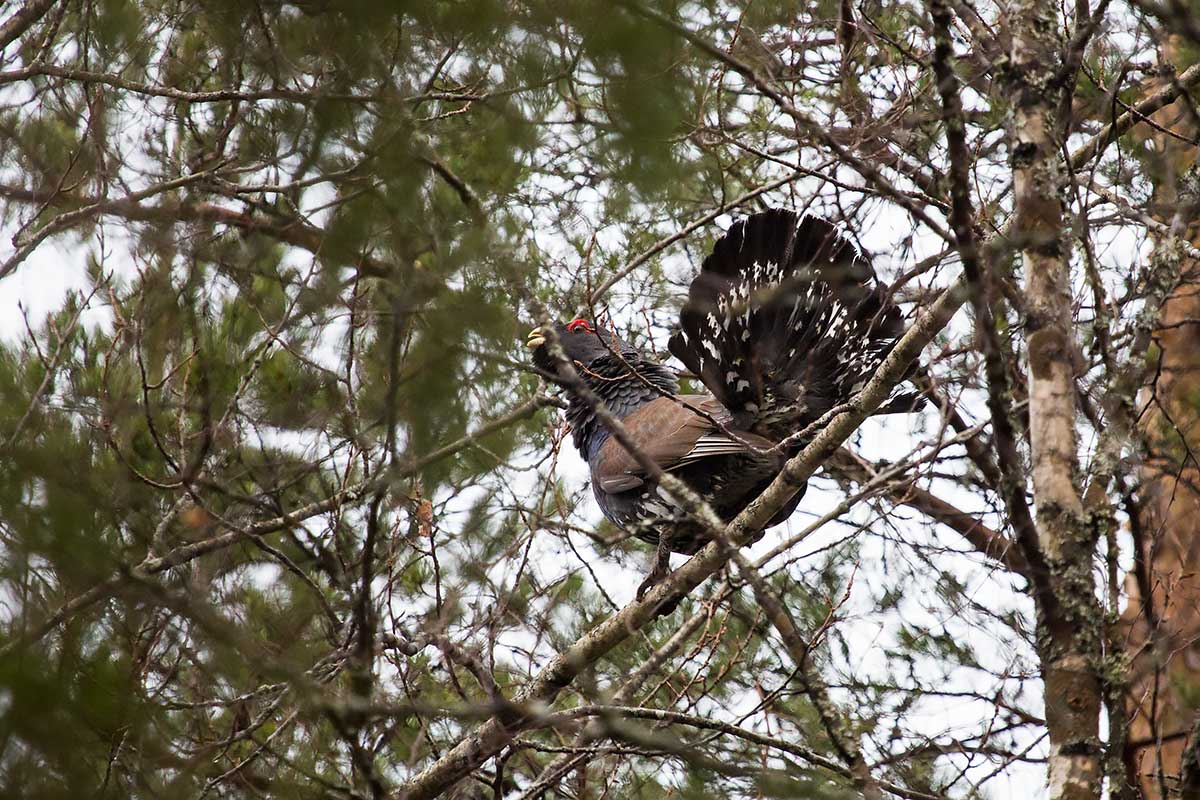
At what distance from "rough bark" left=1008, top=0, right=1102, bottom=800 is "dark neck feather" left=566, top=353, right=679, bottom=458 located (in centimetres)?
250

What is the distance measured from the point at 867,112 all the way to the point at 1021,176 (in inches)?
62.4

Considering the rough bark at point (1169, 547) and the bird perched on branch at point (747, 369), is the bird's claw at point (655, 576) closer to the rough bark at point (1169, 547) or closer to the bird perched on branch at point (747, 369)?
the bird perched on branch at point (747, 369)

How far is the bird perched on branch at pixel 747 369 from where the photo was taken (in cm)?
467

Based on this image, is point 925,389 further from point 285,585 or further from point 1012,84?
point 285,585

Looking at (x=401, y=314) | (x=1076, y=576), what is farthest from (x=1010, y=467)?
(x=401, y=314)

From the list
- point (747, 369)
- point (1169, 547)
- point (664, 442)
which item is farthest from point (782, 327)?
point (1169, 547)

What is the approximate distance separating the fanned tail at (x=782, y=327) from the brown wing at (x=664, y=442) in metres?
0.20

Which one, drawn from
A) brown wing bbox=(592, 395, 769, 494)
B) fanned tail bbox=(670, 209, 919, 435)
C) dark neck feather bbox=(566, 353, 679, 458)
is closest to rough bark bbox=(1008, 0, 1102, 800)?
fanned tail bbox=(670, 209, 919, 435)

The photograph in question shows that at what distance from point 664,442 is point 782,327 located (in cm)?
76

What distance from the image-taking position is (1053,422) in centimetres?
252

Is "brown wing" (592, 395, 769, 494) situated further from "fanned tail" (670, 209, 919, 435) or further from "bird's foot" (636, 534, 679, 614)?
"bird's foot" (636, 534, 679, 614)

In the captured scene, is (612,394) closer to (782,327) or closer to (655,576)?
(782,327)

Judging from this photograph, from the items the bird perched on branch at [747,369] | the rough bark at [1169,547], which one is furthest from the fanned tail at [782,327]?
the rough bark at [1169,547]

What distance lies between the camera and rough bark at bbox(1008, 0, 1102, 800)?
2.31 m
